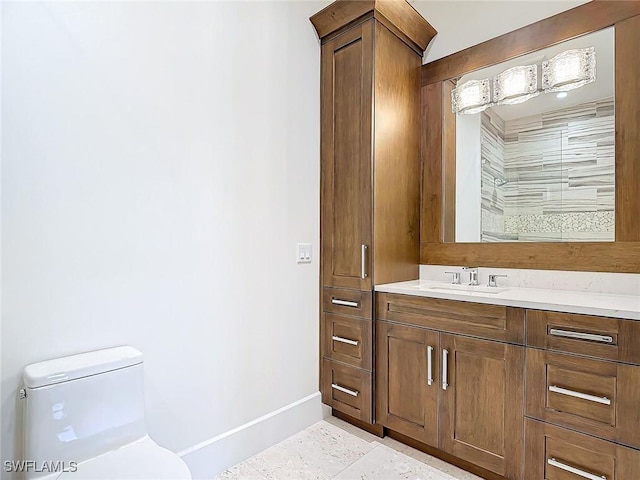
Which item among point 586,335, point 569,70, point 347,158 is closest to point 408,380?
point 586,335

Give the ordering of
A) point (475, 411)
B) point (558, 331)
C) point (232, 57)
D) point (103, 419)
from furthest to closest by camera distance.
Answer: point (232, 57) < point (475, 411) < point (558, 331) < point (103, 419)

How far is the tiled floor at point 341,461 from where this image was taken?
1787mm

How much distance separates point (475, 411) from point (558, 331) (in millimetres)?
562

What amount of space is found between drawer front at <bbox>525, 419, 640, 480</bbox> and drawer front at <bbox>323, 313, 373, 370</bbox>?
2.79 feet

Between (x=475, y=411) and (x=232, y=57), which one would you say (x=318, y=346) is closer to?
(x=475, y=411)

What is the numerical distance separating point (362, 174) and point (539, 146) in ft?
3.34

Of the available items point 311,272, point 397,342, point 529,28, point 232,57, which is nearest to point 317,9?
point 232,57

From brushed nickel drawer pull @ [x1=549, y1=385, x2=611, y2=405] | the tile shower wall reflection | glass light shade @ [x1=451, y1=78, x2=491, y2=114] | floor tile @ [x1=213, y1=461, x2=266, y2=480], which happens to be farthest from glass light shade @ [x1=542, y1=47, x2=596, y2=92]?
floor tile @ [x1=213, y1=461, x2=266, y2=480]

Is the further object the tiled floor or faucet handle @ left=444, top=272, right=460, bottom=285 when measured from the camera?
faucet handle @ left=444, top=272, right=460, bottom=285

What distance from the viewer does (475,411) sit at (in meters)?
1.75

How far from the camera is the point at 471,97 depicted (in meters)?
2.32

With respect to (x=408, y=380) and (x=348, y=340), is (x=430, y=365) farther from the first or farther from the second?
(x=348, y=340)

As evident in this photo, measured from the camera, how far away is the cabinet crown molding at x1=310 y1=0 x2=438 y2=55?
6.84ft

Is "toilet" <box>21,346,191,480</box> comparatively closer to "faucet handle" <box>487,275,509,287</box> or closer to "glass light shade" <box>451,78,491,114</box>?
"faucet handle" <box>487,275,509,287</box>
